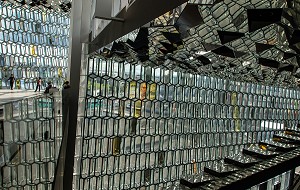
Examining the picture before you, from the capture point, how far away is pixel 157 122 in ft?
35.8

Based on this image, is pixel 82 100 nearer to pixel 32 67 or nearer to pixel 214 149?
pixel 214 149

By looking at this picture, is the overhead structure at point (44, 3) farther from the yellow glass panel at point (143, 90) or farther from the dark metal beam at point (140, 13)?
the dark metal beam at point (140, 13)

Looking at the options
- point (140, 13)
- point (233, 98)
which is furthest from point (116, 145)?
point (140, 13)

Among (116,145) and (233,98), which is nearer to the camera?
(116,145)

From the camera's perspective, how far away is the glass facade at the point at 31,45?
1548 cm

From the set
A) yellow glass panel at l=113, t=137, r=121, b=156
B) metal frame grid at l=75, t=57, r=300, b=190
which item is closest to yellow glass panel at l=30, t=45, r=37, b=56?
metal frame grid at l=75, t=57, r=300, b=190

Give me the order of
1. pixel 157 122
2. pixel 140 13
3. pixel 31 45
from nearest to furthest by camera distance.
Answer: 1. pixel 140 13
2. pixel 157 122
3. pixel 31 45

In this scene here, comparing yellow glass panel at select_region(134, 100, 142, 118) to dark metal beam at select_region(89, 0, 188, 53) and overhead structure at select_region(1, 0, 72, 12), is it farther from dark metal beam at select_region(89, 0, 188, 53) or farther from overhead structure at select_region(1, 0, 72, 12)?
dark metal beam at select_region(89, 0, 188, 53)

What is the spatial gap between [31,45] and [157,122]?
30.7 ft

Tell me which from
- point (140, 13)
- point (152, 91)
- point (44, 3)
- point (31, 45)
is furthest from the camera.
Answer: point (31, 45)

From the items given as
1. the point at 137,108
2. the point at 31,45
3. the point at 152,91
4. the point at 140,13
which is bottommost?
the point at 137,108

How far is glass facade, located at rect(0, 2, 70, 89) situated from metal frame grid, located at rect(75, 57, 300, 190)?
625 cm

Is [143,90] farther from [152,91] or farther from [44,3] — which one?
[44,3]

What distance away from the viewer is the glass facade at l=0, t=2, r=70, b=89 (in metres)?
15.5
